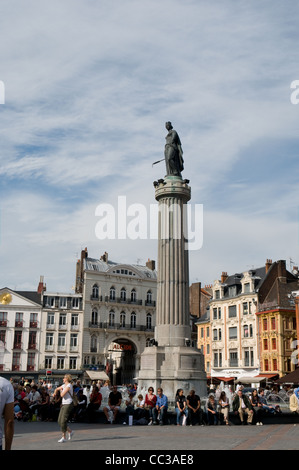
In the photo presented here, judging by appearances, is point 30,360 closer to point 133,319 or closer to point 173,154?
point 133,319

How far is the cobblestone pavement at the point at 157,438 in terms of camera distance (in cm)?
1151

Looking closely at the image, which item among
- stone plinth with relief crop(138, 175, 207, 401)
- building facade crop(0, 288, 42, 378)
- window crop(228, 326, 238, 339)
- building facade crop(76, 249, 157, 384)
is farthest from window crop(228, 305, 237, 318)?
stone plinth with relief crop(138, 175, 207, 401)

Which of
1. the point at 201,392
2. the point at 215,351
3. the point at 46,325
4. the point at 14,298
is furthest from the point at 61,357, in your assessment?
the point at 201,392

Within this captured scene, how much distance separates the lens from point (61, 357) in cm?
6425

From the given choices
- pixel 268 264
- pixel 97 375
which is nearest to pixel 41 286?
pixel 97 375

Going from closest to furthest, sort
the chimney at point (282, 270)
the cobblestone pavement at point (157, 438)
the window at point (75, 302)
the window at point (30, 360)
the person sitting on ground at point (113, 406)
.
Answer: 1. the cobblestone pavement at point (157, 438)
2. the person sitting on ground at point (113, 406)
3. the chimney at point (282, 270)
4. the window at point (30, 360)
5. the window at point (75, 302)

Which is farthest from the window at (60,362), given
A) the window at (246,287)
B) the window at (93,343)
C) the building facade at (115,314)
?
the window at (246,287)

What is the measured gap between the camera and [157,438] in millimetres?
13234

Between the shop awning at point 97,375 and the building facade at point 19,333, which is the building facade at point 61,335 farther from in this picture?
the shop awning at point 97,375

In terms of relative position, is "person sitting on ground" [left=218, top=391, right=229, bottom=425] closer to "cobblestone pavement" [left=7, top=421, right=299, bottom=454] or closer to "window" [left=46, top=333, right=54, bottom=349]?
"cobblestone pavement" [left=7, top=421, right=299, bottom=454]

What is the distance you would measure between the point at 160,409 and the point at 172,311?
556 centimetres

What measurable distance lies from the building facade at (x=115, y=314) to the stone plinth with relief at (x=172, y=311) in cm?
4336
